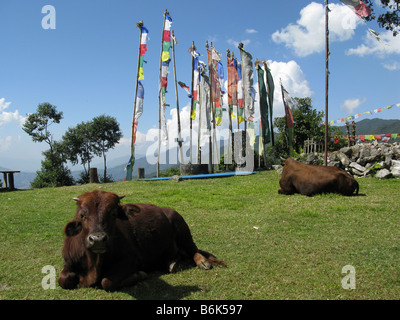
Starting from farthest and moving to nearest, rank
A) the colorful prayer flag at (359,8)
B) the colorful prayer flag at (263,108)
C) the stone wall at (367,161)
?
the colorful prayer flag at (263,108)
the stone wall at (367,161)
the colorful prayer flag at (359,8)

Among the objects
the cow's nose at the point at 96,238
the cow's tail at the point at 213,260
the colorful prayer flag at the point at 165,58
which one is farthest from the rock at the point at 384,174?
the cow's nose at the point at 96,238

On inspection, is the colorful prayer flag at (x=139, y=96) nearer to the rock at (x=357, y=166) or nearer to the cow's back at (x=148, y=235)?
the rock at (x=357, y=166)

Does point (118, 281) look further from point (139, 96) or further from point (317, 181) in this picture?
point (139, 96)

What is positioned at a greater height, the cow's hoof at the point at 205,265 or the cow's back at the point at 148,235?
the cow's back at the point at 148,235

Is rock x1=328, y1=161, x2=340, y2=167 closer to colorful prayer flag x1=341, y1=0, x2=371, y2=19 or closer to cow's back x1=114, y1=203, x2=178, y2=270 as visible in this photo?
colorful prayer flag x1=341, y1=0, x2=371, y2=19

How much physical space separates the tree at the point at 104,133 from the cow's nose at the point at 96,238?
116 ft

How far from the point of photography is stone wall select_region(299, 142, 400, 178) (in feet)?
49.6

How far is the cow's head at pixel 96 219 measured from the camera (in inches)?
135

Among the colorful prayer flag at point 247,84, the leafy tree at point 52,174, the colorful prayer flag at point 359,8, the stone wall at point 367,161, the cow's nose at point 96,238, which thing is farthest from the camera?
the leafy tree at point 52,174

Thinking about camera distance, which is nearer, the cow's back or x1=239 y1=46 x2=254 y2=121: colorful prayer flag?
the cow's back

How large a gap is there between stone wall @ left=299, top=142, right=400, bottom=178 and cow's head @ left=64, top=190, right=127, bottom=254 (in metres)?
13.5

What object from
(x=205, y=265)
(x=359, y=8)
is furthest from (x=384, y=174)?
(x=205, y=265)

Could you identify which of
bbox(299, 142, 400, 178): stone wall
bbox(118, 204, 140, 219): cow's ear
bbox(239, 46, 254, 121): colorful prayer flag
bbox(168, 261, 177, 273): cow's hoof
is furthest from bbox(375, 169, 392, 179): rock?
bbox(118, 204, 140, 219): cow's ear

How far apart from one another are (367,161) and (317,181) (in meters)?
7.03
